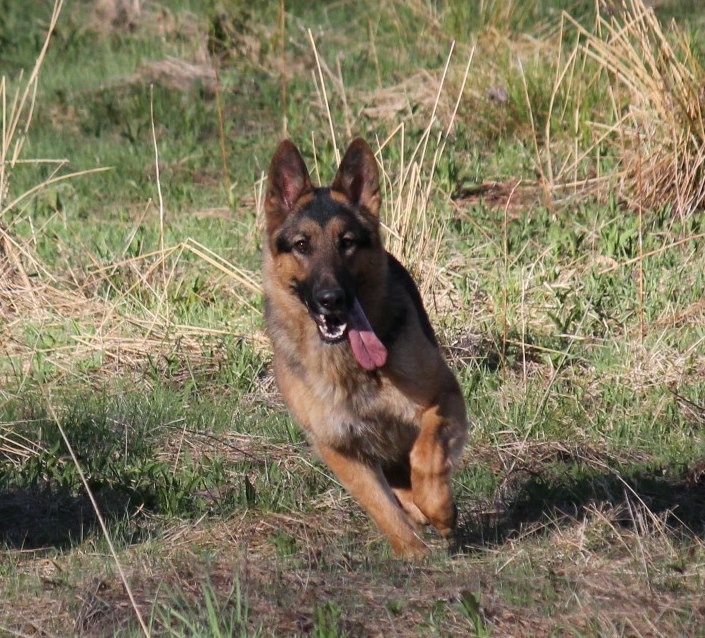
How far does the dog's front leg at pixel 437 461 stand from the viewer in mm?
5559

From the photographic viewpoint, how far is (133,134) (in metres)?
13.0

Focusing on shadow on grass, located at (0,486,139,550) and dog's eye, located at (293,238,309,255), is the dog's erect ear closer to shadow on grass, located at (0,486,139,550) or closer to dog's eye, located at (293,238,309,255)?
dog's eye, located at (293,238,309,255)

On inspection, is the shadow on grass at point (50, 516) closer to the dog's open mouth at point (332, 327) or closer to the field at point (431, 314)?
the field at point (431, 314)

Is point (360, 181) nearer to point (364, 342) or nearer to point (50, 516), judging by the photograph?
point (364, 342)

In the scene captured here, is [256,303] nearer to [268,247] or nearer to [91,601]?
[268,247]

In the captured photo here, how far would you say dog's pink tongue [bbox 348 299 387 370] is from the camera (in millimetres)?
5742

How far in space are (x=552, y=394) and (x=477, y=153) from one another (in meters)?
4.47

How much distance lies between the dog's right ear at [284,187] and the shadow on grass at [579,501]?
5.67ft

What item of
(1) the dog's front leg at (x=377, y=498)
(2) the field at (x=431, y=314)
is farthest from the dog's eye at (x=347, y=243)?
(2) the field at (x=431, y=314)

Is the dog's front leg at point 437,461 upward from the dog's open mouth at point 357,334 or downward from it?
downward

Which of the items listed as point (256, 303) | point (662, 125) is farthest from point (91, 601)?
point (662, 125)

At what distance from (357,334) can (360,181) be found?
37.1 inches

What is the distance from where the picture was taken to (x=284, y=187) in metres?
6.39

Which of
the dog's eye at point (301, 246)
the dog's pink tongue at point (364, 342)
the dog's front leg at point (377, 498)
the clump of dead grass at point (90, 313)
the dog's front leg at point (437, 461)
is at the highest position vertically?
the dog's eye at point (301, 246)
